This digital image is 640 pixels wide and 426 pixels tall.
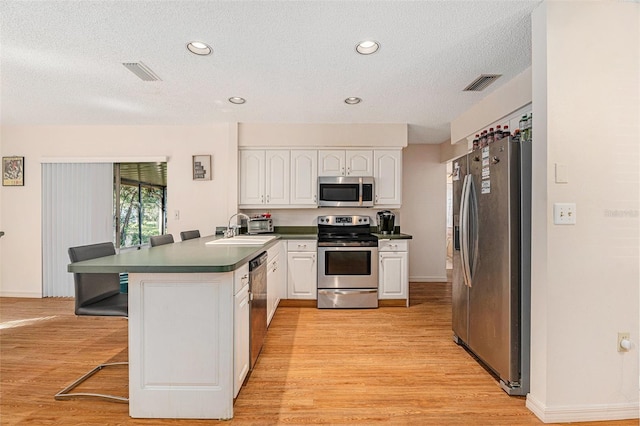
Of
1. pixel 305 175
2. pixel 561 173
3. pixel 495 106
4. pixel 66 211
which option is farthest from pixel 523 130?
pixel 66 211

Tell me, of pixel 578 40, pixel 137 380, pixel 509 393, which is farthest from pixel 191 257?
pixel 578 40

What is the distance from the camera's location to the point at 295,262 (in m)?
4.07

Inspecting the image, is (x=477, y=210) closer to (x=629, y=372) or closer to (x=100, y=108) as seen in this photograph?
(x=629, y=372)

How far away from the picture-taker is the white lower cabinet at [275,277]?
10.5 feet

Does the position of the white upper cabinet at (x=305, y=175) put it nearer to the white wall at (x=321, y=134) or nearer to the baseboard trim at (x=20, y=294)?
the white wall at (x=321, y=134)

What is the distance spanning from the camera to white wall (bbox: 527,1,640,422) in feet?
5.96

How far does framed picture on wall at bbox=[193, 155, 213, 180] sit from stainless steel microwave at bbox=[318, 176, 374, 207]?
151 cm

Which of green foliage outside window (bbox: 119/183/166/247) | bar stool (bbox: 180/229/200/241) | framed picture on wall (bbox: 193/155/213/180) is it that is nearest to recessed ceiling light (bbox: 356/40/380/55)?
bar stool (bbox: 180/229/200/241)

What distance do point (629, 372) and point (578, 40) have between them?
6.17ft

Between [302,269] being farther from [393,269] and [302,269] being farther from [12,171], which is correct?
[12,171]

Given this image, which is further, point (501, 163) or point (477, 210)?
point (477, 210)

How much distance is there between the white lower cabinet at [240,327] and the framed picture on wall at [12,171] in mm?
4379

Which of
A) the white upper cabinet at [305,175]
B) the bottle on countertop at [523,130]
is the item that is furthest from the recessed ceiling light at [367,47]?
the white upper cabinet at [305,175]

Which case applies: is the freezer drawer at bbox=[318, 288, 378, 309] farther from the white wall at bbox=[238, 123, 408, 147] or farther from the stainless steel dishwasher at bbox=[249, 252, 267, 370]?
the white wall at bbox=[238, 123, 408, 147]
